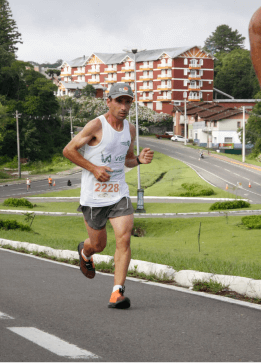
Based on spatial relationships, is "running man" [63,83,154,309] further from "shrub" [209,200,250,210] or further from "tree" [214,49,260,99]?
"tree" [214,49,260,99]

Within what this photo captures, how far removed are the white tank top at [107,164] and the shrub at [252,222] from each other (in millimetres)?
16854

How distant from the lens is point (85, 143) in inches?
225

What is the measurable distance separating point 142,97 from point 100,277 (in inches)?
4843

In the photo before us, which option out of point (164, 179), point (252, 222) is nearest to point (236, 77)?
point (164, 179)

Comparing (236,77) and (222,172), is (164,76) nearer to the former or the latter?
(236,77)

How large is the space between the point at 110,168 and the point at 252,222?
695 inches

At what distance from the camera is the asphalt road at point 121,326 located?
393cm

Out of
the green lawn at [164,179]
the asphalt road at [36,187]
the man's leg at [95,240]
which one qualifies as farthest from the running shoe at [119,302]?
the asphalt road at [36,187]

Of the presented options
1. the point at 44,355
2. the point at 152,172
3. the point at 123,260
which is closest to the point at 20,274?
the point at 123,260

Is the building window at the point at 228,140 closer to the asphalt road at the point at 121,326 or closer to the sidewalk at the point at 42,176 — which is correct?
the sidewalk at the point at 42,176

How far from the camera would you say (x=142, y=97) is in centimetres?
12888

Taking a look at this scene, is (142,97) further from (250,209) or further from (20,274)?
(20,274)

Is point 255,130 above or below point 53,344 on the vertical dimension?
above

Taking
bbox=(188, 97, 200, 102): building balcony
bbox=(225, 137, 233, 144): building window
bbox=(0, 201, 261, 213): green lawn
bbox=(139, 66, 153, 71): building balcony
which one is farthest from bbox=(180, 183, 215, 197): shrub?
bbox=(139, 66, 153, 71): building balcony
